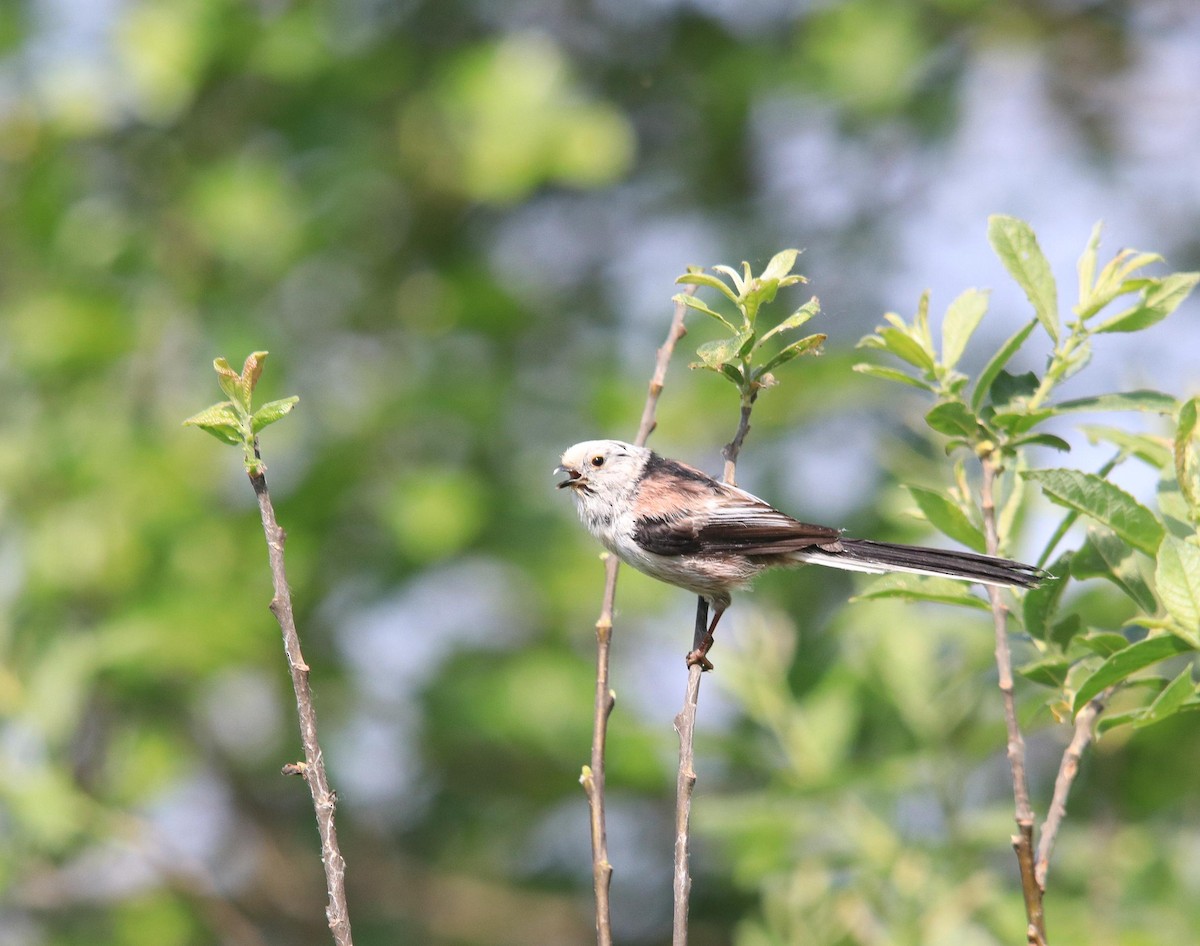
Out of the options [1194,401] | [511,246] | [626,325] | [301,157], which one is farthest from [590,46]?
[1194,401]

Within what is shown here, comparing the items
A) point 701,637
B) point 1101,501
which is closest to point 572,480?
point 701,637

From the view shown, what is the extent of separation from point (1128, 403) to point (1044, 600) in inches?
16.1

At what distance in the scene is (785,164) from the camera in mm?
7695

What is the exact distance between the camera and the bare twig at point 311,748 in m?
1.83

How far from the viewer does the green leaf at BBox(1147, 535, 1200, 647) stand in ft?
6.49

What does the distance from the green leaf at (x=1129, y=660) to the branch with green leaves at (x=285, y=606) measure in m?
1.19

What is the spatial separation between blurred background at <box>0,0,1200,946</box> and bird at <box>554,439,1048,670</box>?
465 millimetres

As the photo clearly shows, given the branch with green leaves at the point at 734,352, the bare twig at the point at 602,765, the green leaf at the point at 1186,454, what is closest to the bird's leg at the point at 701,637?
the branch with green leaves at the point at 734,352

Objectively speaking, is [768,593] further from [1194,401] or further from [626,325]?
[1194,401]

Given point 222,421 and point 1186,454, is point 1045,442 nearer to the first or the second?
point 1186,454

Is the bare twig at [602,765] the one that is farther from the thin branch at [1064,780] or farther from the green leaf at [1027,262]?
the thin branch at [1064,780]

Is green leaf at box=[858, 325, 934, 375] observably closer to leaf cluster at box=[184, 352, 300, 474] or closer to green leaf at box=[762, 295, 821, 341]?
green leaf at box=[762, 295, 821, 341]

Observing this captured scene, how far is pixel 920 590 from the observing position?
2354mm

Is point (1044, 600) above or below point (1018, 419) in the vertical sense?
below
